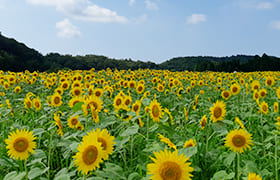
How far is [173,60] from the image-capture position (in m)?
32.2

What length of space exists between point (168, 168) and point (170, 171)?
14 mm

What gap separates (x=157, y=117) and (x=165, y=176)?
108 cm

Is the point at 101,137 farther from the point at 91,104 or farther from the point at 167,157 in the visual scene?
the point at 91,104

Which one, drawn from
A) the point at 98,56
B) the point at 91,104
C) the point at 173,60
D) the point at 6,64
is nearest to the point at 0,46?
the point at 6,64

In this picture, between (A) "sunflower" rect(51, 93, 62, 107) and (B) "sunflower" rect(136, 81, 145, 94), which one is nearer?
(A) "sunflower" rect(51, 93, 62, 107)

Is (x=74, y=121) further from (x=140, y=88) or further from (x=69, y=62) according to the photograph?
(x=69, y=62)

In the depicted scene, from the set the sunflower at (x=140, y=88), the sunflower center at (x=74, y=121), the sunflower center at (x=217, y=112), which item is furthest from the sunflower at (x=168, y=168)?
the sunflower at (x=140, y=88)

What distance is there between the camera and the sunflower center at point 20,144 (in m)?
1.45

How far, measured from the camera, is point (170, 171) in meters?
0.92

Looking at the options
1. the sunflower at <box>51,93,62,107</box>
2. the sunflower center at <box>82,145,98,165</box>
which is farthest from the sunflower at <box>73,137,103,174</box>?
the sunflower at <box>51,93,62,107</box>

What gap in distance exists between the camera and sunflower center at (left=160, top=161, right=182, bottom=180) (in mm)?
920

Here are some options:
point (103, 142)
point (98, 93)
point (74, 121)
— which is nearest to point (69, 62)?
point (98, 93)

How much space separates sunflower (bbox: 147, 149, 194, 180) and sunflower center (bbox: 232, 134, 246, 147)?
70cm

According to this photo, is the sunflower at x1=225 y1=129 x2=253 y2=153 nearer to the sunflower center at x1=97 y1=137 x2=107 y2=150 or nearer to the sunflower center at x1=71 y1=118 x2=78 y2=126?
the sunflower center at x1=97 y1=137 x2=107 y2=150
